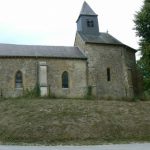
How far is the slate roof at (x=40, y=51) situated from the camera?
1661 inches

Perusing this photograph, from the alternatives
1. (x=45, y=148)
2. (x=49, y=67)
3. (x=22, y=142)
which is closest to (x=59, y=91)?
(x=49, y=67)

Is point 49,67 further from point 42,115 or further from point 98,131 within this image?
point 98,131

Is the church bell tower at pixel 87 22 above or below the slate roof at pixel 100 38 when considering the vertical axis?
above

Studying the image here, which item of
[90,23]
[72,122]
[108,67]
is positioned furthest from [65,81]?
[72,122]

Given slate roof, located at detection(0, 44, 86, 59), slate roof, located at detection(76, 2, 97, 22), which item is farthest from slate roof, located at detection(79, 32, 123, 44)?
slate roof, located at detection(76, 2, 97, 22)

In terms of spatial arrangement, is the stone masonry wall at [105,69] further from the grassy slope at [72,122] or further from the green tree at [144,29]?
the grassy slope at [72,122]

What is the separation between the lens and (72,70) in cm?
4272

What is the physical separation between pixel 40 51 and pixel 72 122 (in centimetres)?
1833

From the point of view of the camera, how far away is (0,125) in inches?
1113

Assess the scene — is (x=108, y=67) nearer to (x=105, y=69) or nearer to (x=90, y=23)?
(x=105, y=69)

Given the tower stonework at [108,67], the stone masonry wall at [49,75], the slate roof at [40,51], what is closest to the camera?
the stone masonry wall at [49,75]

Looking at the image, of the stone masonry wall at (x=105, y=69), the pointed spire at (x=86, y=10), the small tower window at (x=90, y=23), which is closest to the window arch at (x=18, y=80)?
the stone masonry wall at (x=105, y=69)

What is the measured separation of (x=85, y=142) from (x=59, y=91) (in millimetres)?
18162

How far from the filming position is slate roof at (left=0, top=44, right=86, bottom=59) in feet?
138
